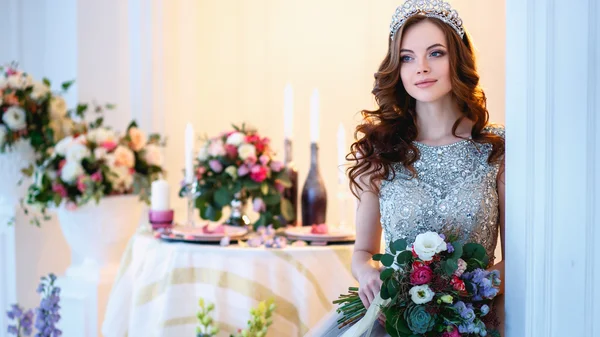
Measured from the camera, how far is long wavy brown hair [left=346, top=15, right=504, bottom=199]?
1807mm

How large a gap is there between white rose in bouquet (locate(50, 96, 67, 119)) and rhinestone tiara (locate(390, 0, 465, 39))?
234cm

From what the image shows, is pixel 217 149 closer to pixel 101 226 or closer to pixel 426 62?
pixel 101 226

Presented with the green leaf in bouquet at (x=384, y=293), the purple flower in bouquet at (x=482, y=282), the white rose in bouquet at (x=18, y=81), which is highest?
the white rose in bouquet at (x=18, y=81)

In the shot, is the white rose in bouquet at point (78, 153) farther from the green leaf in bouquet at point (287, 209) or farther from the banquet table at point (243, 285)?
the green leaf in bouquet at point (287, 209)

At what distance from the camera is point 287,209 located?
122 inches

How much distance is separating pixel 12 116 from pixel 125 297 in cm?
118

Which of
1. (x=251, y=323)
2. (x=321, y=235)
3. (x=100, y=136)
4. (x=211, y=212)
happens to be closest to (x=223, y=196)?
(x=211, y=212)

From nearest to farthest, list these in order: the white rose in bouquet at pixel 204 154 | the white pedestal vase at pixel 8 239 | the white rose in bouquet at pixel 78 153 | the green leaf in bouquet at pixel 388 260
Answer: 1. the green leaf in bouquet at pixel 388 260
2. the white rose in bouquet at pixel 204 154
3. the white rose in bouquet at pixel 78 153
4. the white pedestal vase at pixel 8 239

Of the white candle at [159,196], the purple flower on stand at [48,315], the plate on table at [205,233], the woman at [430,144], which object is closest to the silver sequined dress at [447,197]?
the woman at [430,144]

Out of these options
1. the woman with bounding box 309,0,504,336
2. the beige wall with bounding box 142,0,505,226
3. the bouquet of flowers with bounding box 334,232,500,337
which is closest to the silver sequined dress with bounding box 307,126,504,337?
the woman with bounding box 309,0,504,336

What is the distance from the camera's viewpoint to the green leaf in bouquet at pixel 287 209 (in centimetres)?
308

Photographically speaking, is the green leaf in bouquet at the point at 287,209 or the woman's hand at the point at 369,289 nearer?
the woman's hand at the point at 369,289

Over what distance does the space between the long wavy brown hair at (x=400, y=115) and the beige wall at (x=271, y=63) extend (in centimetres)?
216

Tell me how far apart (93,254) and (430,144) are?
231 cm
